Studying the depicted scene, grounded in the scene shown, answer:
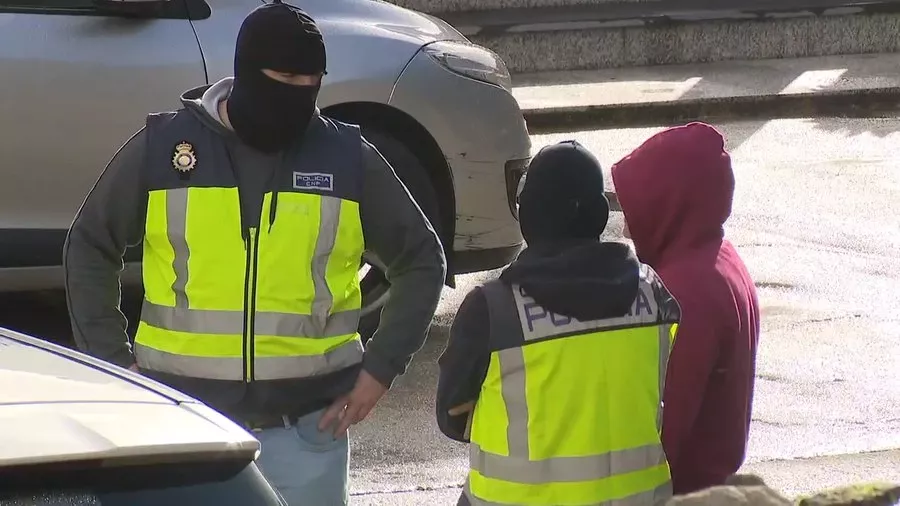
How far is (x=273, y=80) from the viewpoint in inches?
118

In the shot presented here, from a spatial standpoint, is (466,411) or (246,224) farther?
(246,224)

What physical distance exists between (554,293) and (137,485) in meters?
1.10

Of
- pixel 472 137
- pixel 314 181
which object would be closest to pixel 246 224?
pixel 314 181

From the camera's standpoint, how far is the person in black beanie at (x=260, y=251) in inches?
115

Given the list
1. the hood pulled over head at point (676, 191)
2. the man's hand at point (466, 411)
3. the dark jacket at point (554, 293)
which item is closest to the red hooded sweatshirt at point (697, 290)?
the hood pulled over head at point (676, 191)

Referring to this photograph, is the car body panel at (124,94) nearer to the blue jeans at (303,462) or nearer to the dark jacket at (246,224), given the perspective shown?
the dark jacket at (246,224)

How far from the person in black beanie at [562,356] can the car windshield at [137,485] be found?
0.83 m

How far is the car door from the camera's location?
5.40 meters

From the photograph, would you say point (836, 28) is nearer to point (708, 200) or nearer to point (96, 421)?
point (708, 200)

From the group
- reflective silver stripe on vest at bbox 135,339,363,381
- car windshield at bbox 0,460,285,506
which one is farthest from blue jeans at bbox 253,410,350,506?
car windshield at bbox 0,460,285,506

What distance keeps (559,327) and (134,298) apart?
4.02 meters

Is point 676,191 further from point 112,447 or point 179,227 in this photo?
point 112,447

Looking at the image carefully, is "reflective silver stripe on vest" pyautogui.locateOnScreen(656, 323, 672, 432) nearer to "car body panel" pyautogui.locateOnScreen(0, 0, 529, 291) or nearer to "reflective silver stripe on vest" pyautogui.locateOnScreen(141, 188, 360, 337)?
"reflective silver stripe on vest" pyautogui.locateOnScreen(141, 188, 360, 337)

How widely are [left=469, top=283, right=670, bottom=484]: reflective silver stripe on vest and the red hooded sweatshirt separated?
146mm
